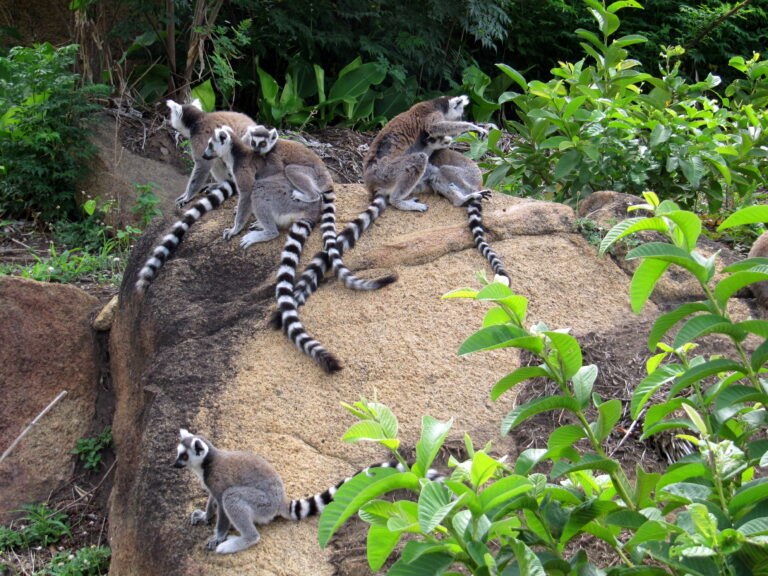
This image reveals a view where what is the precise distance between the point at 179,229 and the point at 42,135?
3107 millimetres

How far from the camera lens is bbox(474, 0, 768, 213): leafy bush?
19.3 feet

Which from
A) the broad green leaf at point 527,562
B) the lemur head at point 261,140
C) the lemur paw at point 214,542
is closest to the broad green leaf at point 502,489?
the broad green leaf at point 527,562

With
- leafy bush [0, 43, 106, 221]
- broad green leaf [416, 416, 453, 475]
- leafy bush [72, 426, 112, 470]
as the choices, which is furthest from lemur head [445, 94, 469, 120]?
broad green leaf [416, 416, 453, 475]

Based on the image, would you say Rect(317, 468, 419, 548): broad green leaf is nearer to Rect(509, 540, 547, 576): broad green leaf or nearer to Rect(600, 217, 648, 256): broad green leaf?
Rect(509, 540, 547, 576): broad green leaf

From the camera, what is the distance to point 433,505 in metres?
1.76

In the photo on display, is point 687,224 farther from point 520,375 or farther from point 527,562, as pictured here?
point 527,562

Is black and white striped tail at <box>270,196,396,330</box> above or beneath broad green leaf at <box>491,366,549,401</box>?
beneath

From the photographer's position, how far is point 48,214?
8188 millimetres

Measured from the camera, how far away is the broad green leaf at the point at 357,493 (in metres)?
1.79

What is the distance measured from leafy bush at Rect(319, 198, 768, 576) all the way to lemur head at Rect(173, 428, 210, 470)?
1.68 m

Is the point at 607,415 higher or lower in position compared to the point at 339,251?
higher

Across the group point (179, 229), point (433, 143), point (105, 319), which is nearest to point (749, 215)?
point (179, 229)

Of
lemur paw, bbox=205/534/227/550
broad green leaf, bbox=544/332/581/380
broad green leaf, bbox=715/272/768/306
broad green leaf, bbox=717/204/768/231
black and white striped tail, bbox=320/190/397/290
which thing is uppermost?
broad green leaf, bbox=717/204/768/231

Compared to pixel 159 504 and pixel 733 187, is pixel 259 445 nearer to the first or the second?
pixel 159 504
